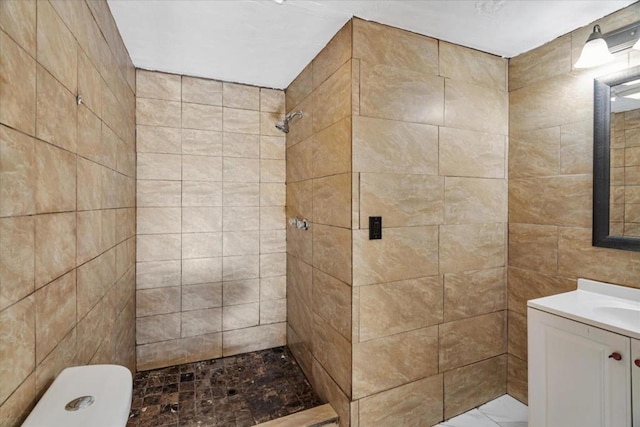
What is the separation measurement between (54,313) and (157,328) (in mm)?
1563

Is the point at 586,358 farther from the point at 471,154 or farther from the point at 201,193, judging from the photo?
the point at 201,193

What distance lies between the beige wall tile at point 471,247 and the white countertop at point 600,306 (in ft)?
1.44

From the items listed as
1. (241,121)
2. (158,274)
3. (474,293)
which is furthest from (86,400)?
(241,121)

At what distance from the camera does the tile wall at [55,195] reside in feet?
2.47

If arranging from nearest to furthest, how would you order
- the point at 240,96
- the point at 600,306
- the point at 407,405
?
the point at 600,306
the point at 407,405
the point at 240,96

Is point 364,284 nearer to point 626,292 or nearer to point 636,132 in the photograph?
point 626,292

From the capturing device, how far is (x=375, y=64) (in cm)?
165

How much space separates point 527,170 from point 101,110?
2514mm

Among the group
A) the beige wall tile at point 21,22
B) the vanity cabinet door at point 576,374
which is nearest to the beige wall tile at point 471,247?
the vanity cabinet door at point 576,374

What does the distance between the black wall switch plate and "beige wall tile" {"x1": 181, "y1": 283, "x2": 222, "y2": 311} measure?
150 cm

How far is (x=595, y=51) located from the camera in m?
1.53

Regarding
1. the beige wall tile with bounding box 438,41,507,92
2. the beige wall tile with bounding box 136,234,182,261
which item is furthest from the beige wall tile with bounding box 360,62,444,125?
the beige wall tile with bounding box 136,234,182,261

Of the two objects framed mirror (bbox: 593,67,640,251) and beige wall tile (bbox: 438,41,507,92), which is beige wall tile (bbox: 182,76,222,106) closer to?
beige wall tile (bbox: 438,41,507,92)

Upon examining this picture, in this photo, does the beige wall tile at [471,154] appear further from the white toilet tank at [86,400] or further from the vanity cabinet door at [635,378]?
the white toilet tank at [86,400]
